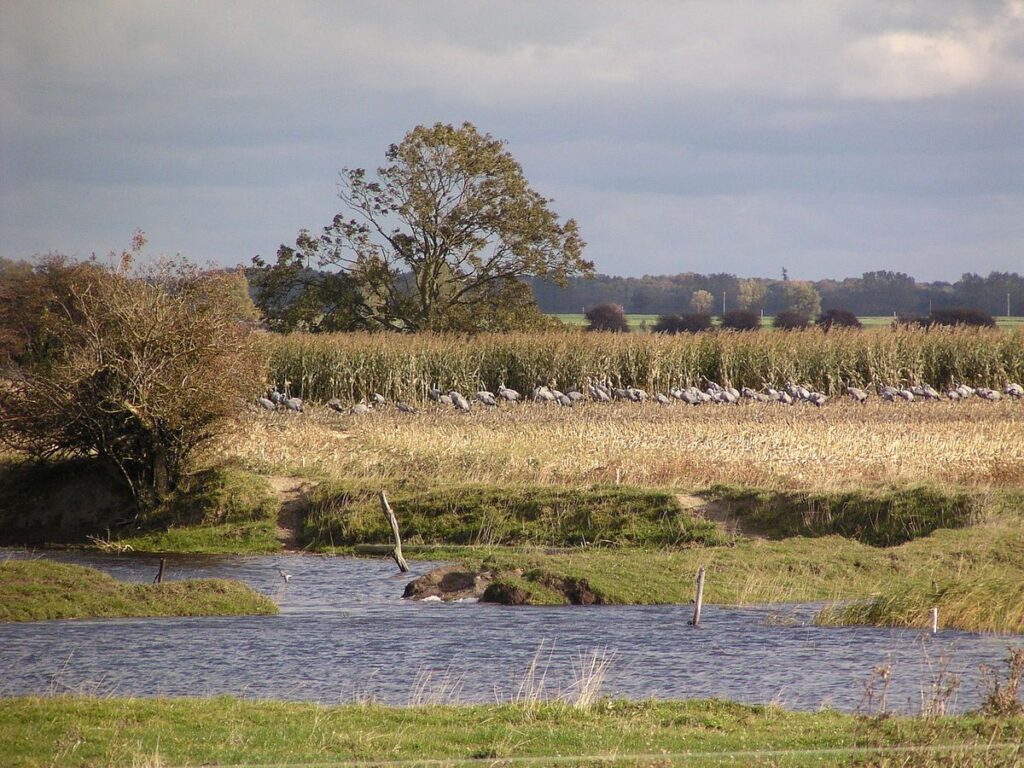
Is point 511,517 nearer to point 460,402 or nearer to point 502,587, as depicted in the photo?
point 502,587

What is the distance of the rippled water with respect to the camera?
44.5 feet

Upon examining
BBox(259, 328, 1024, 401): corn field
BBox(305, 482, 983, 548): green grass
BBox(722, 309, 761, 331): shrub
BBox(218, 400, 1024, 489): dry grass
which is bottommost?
BBox(305, 482, 983, 548): green grass

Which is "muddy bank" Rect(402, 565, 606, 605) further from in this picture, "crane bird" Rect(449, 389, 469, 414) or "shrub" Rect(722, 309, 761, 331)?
"shrub" Rect(722, 309, 761, 331)

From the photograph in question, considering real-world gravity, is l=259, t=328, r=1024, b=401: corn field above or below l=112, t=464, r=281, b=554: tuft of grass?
above

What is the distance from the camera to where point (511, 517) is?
24000 millimetres

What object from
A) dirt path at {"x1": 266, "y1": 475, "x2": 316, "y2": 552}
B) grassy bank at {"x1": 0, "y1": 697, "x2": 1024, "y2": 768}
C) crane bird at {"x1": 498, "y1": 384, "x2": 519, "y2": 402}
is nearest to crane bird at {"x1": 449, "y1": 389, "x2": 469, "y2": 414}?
crane bird at {"x1": 498, "y1": 384, "x2": 519, "y2": 402}

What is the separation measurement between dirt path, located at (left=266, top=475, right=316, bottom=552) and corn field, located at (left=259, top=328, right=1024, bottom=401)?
→ 56.7 ft

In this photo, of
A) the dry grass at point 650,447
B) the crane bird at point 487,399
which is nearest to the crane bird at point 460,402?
the crane bird at point 487,399

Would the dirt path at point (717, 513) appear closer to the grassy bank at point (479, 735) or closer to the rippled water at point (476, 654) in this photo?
the rippled water at point (476, 654)

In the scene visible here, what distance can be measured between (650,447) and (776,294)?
455 ft

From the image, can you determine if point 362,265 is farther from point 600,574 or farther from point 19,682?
point 19,682

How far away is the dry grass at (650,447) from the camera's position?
85.0ft

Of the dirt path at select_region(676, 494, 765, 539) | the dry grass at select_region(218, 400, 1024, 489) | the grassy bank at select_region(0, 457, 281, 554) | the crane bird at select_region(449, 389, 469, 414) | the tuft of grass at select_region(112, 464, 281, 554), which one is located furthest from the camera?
the crane bird at select_region(449, 389, 469, 414)

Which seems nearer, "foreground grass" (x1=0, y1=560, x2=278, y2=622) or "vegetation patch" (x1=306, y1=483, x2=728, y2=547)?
"foreground grass" (x1=0, y1=560, x2=278, y2=622)
